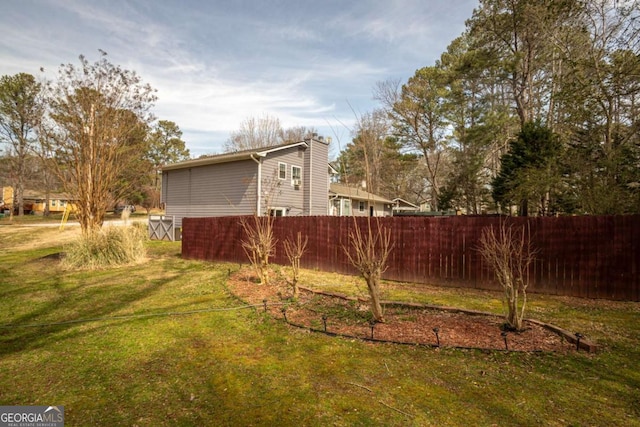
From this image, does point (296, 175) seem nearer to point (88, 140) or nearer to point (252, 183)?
point (252, 183)

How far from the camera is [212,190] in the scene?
53.2ft

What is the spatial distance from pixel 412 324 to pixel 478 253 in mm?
3522

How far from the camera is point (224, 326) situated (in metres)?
4.54

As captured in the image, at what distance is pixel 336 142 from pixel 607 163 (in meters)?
Result: 9.52

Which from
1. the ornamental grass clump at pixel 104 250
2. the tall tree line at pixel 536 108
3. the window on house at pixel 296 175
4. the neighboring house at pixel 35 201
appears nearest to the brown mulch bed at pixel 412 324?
the tall tree line at pixel 536 108

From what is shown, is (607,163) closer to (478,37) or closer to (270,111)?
(478,37)

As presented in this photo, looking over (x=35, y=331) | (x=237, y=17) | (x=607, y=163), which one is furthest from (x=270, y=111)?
(x=35, y=331)

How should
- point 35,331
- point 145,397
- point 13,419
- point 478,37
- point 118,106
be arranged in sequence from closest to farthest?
point 13,419
point 145,397
point 35,331
point 118,106
point 478,37

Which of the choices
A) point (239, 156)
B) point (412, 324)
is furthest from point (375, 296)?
point (239, 156)

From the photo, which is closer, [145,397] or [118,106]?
[145,397]

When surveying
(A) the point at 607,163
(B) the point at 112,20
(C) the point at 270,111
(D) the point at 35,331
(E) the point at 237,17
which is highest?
(C) the point at 270,111

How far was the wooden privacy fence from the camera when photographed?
19.1 ft

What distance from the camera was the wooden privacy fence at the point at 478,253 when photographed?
19.1 feet

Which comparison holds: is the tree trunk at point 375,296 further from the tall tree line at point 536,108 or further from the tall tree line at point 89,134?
the tall tree line at point 89,134
